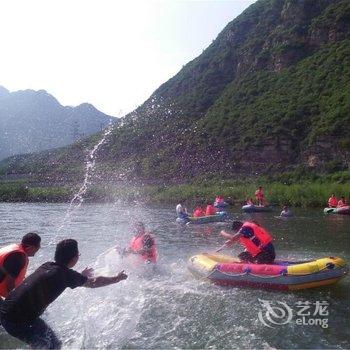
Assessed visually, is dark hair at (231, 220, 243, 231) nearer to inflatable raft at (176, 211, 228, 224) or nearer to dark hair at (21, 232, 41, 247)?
dark hair at (21, 232, 41, 247)

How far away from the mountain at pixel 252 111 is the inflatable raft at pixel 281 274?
37655mm

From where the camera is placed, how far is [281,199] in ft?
112

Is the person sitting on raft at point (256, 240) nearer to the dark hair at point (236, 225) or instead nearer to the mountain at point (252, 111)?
the dark hair at point (236, 225)

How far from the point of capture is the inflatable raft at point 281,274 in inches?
395

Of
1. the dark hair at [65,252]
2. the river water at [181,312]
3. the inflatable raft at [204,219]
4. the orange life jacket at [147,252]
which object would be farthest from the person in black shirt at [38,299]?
the inflatable raft at [204,219]

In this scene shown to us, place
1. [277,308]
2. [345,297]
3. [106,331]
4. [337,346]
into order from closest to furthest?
[337,346]
[106,331]
[277,308]
[345,297]

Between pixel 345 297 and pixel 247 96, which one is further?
pixel 247 96

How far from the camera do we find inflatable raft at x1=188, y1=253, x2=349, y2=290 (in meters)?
10.0

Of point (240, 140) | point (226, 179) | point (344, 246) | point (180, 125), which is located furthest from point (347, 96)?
point (344, 246)

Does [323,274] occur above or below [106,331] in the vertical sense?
below

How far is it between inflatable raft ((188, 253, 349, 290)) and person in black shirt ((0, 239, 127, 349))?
5.73 m

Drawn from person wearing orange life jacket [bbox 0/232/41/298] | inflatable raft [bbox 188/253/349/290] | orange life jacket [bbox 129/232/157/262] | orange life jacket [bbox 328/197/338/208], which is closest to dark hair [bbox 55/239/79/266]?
person wearing orange life jacket [bbox 0/232/41/298]

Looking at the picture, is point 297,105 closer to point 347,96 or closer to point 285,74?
point 347,96

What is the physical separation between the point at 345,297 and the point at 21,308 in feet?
22.9
